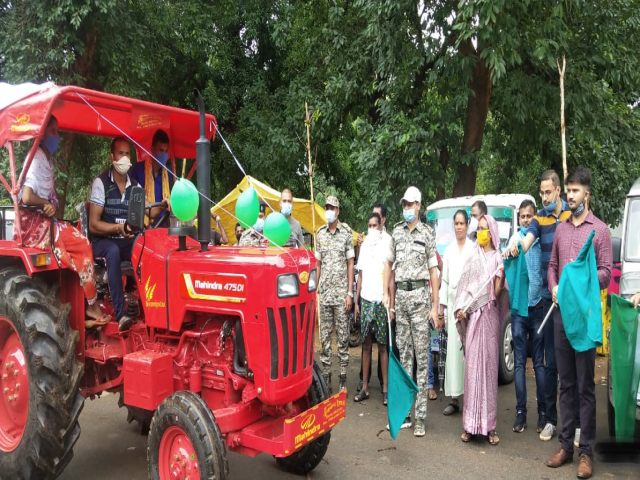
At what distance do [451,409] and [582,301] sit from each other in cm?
221

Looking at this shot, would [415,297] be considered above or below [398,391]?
above

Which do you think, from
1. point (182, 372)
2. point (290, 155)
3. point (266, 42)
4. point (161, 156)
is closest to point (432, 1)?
point (290, 155)

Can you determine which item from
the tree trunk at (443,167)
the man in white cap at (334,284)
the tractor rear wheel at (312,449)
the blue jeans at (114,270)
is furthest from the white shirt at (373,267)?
the tree trunk at (443,167)

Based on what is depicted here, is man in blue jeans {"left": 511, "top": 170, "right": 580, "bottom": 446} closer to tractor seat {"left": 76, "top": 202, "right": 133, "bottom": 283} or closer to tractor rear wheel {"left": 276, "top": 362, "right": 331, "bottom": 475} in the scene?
tractor rear wheel {"left": 276, "top": 362, "right": 331, "bottom": 475}

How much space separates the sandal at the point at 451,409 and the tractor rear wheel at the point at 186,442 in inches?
127

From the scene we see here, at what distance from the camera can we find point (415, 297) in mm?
5359

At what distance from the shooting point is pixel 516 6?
828 centimetres

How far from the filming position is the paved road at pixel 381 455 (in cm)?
442

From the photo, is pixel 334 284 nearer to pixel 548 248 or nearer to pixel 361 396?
pixel 361 396

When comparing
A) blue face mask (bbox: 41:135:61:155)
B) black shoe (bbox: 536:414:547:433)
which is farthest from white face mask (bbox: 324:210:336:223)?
blue face mask (bbox: 41:135:61:155)

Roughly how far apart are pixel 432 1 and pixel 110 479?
8436 millimetres

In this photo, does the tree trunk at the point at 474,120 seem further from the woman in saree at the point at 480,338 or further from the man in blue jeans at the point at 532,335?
the woman in saree at the point at 480,338

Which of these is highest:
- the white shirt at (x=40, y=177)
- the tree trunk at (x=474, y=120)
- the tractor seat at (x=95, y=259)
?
the tree trunk at (x=474, y=120)

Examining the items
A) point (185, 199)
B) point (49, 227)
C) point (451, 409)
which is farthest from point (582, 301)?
point (49, 227)
